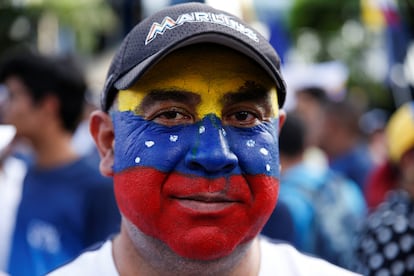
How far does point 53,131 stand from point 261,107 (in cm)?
286

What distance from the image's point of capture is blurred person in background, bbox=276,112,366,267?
4.54 meters

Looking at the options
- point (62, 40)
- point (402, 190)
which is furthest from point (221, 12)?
point (62, 40)

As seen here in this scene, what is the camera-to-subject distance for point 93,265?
240 centimetres

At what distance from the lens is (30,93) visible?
15.9 ft

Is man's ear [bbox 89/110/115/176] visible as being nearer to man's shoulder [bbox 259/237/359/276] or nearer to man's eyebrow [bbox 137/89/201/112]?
man's eyebrow [bbox 137/89/201/112]

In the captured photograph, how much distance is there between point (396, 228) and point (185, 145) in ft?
5.55

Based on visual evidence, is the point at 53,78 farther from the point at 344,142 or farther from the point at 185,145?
the point at 344,142

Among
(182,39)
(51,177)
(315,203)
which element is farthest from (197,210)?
(315,203)

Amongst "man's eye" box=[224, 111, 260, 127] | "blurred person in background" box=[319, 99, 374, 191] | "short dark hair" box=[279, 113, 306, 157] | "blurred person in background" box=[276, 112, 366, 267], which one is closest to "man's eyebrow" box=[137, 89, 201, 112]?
"man's eye" box=[224, 111, 260, 127]

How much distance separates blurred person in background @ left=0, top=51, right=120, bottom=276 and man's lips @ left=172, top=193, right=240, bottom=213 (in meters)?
2.12

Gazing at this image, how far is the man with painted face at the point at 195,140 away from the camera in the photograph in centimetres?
209

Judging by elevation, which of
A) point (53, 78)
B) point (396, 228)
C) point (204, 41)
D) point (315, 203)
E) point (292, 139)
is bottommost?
point (315, 203)

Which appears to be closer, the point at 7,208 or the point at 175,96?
the point at 175,96

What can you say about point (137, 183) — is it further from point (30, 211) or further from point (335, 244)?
point (335, 244)
